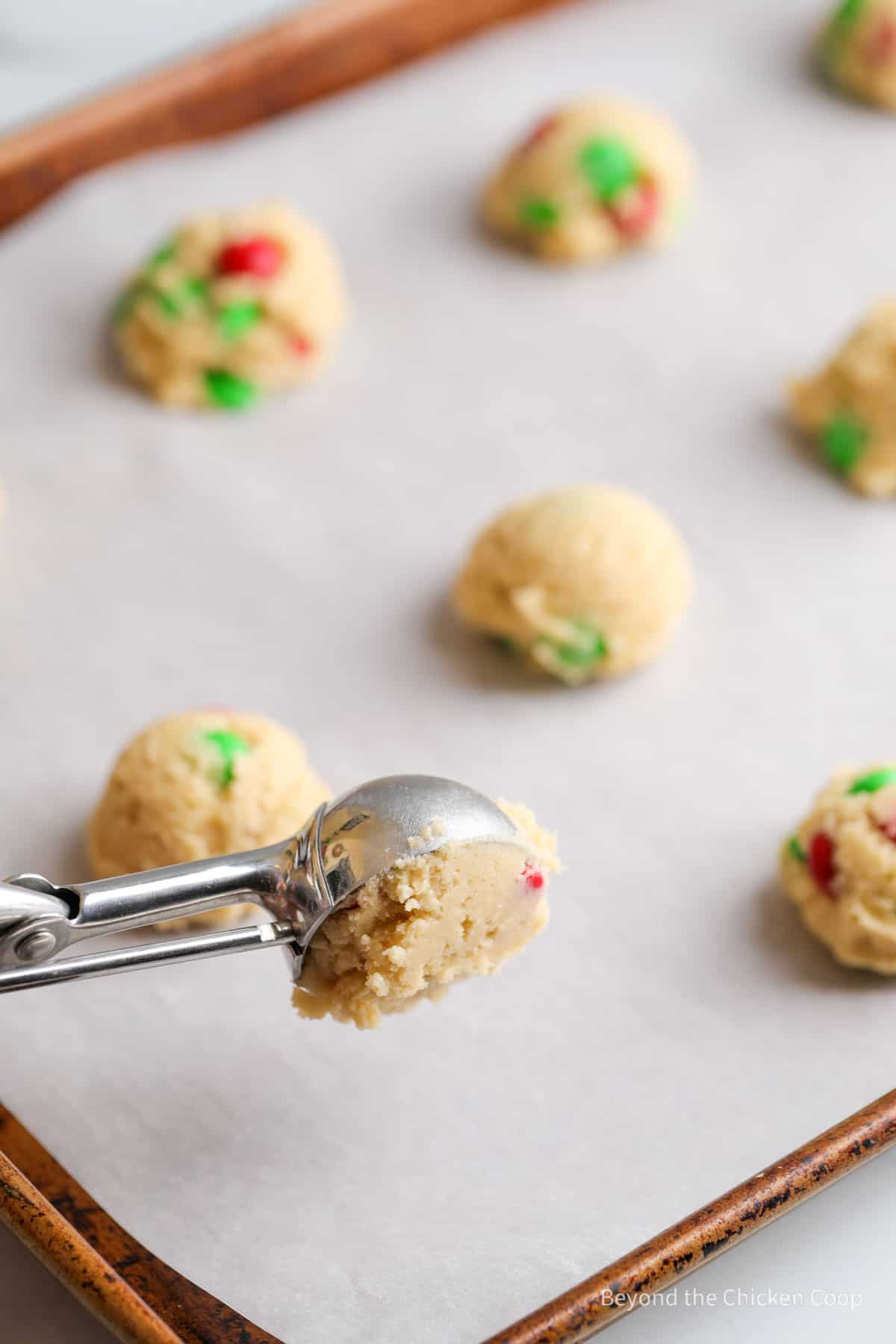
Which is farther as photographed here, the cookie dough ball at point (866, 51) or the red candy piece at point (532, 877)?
the cookie dough ball at point (866, 51)

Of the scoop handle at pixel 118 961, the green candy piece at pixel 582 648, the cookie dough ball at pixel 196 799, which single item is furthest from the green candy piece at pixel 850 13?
the scoop handle at pixel 118 961

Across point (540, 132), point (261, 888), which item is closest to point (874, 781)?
point (261, 888)

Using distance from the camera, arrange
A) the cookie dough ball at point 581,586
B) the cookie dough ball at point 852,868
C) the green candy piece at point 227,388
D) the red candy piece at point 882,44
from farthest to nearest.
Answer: the red candy piece at point 882,44, the green candy piece at point 227,388, the cookie dough ball at point 581,586, the cookie dough ball at point 852,868

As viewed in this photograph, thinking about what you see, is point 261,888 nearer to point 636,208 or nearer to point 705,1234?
point 705,1234

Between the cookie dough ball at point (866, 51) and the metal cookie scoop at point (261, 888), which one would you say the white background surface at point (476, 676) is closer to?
the cookie dough ball at point (866, 51)

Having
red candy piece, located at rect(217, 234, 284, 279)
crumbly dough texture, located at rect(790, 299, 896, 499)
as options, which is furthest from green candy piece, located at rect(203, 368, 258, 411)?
crumbly dough texture, located at rect(790, 299, 896, 499)

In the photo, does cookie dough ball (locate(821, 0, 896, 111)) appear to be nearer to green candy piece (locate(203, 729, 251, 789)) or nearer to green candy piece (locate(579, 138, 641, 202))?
green candy piece (locate(579, 138, 641, 202))
